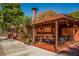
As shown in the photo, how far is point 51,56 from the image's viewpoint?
7215mm

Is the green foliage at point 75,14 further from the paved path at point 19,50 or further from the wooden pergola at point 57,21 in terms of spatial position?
the paved path at point 19,50

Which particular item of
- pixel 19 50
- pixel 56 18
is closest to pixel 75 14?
pixel 56 18

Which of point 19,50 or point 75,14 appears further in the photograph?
point 19,50

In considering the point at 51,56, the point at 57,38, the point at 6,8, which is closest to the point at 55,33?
the point at 57,38

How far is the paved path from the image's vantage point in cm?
726

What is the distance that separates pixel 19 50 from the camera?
7402 millimetres

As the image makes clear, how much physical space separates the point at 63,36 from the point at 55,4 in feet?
2.82

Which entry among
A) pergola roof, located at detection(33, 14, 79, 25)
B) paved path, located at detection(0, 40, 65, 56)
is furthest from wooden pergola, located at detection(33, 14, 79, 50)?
paved path, located at detection(0, 40, 65, 56)

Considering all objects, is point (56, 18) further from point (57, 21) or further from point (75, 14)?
point (75, 14)

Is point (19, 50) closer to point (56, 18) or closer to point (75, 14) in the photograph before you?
point (56, 18)

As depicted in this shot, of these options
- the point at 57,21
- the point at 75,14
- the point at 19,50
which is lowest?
the point at 19,50

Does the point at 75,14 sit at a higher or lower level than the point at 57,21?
higher

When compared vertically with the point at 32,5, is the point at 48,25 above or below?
below

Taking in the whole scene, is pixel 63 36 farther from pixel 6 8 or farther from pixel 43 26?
pixel 6 8
